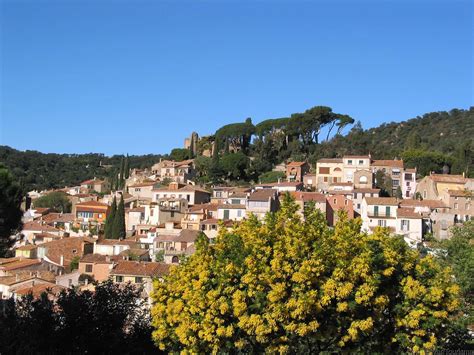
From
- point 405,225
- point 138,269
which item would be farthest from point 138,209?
point 405,225

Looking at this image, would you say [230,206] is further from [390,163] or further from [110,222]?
[390,163]

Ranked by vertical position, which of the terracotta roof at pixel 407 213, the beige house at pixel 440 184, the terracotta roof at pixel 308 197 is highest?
the beige house at pixel 440 184

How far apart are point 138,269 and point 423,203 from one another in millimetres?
30388

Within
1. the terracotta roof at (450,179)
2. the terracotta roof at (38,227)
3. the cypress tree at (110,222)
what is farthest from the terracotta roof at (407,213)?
the terracotta roof at (38,227)

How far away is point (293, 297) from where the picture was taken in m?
14.3

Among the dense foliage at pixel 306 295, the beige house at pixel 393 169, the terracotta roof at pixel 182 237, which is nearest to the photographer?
the dense foliage at pixel 306 295

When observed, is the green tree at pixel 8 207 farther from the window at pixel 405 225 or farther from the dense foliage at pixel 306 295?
the window at pixel 405 225

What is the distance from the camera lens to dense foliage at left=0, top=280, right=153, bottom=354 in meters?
14.6

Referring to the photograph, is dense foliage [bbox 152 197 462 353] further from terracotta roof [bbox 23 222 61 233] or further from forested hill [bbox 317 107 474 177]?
forested hill [bbox 317 107 474 177]

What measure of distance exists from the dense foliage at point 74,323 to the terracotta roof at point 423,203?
42.0 metres

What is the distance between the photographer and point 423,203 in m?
54.7

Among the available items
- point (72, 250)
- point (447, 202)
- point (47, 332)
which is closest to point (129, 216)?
point (72, 250)

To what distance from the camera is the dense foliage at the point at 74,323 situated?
14.6m

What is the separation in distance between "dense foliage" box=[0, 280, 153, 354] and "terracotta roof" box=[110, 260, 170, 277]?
18.7 m
